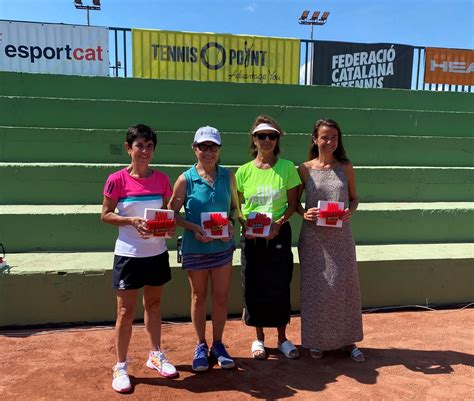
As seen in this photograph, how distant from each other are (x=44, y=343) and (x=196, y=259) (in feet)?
6.04

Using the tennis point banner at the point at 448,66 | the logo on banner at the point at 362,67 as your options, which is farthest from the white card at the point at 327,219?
the tennis point banner at the point at 448,66

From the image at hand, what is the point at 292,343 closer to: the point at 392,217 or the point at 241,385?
the point at 241,385

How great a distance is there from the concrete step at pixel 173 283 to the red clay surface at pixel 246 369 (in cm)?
22

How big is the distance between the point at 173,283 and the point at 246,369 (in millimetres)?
1295

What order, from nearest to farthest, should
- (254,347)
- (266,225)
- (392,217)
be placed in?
(266,225), (254,347), (392,217)

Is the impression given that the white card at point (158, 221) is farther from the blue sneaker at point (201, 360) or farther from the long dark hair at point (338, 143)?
the long dark hair at point (338, 143)

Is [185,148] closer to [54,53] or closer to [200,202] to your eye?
[200,202]

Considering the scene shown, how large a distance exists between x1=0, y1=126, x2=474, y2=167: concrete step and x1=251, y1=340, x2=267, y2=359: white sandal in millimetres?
3130

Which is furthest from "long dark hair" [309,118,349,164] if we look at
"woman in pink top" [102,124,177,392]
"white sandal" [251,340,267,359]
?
"white sandal" [251,340,267,359]

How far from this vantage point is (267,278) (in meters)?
3.34

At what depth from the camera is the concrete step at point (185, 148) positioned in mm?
5602

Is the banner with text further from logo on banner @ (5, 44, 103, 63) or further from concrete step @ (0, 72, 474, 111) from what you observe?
logo on banner @ (5, 44, 103, 63)

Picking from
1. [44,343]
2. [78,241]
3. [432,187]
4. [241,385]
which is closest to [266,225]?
[241,385]

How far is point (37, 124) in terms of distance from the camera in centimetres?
613
